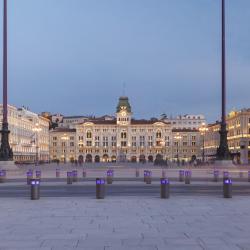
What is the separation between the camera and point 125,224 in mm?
13891


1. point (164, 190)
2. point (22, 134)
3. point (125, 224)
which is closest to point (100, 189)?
point (164, 190)

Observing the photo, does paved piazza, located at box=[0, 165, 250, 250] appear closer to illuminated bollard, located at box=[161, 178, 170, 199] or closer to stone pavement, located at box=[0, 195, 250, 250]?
stone pavement, located at box=[0, 195, 250, 250]

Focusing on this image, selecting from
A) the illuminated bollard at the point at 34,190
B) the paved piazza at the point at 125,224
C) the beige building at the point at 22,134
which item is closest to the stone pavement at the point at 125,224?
the paved piazza at the point at 125,224

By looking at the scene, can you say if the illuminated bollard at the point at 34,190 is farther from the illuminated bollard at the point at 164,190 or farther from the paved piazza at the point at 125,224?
the illuminated bollard at the point at 164,190

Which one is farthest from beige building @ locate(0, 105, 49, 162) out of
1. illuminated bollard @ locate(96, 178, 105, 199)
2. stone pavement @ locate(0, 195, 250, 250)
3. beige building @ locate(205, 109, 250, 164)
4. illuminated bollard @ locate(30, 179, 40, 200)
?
stone pavement @ locate(0, 195, 250, 250)

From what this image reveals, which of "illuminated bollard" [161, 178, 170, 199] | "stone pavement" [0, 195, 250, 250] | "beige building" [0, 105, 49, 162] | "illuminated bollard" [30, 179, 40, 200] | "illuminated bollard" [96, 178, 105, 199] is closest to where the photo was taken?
"stone pavement" [0, 195, 250, 250]

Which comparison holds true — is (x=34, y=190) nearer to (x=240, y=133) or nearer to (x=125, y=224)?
(x=125, y=224)

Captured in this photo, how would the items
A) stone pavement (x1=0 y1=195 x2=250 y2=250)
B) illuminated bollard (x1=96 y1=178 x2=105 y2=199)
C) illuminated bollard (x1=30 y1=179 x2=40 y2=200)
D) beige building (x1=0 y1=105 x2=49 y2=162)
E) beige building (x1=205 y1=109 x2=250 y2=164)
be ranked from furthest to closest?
beige building (x1=205 y1=109 x2=250 y2=164), beige building (x1=0 y1=105 x2=49 y2=162), illuminated bollard (x1=96 y1=178 x2=105 y2=199), illuminated bollard (x1=30 y1=179 x2=40 y2=200), stone pavement (x1=0 y1=195 x2=250 y2=250)

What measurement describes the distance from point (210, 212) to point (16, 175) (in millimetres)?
31833

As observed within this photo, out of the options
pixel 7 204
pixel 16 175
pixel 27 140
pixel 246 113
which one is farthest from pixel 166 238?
pixel 27 140

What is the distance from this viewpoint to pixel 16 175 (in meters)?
46.2

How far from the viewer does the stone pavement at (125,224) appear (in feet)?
36.1

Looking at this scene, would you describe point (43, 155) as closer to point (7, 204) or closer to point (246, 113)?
point (246, 113)

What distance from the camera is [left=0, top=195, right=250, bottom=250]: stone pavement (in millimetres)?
11000
